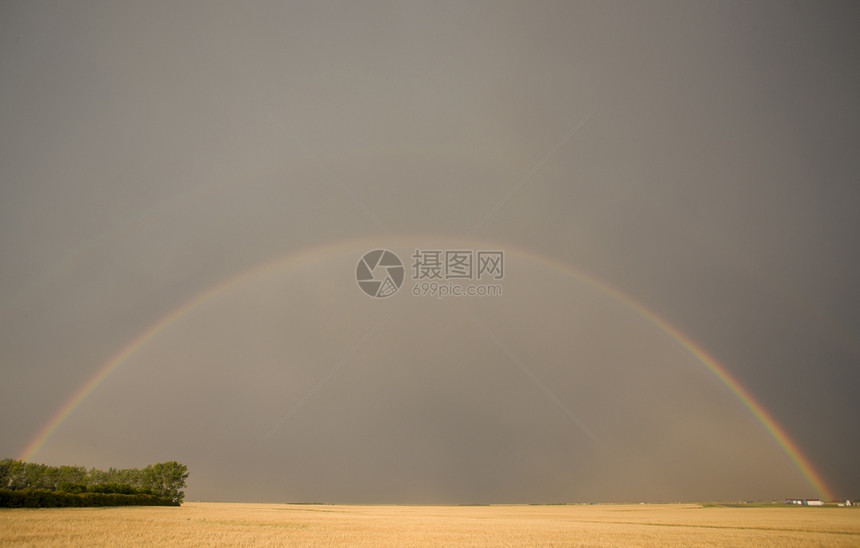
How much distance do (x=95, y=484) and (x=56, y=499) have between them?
3286cm

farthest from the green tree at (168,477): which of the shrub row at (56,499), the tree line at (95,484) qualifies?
the shrub row at (56,499)

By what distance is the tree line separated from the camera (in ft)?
180

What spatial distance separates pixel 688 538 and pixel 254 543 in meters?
27.7

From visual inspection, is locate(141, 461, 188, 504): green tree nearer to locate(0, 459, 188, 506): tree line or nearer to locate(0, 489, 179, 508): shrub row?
locate(0, 459, 188, 506): tree line

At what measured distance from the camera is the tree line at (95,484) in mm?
54791

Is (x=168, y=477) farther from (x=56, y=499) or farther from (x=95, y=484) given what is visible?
(x=56, y=499)

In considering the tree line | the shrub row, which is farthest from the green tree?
the shrub row

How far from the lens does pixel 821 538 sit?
35.2 meters

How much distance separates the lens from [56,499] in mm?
50281

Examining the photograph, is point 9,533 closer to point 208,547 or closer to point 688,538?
point 208,547

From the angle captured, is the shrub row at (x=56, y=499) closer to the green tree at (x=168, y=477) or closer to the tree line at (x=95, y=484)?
the tree line at (x=95, y=484)

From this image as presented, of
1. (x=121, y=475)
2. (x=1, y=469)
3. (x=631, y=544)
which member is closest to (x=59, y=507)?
(x=631, y=544)

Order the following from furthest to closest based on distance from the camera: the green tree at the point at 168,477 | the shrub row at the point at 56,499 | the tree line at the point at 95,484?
→ the green tree at the point at 168,477 < the tree line at the point at 95,484 < the shrub row at the point at 56,499

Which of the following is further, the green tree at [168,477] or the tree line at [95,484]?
the green tree at [168,477]
